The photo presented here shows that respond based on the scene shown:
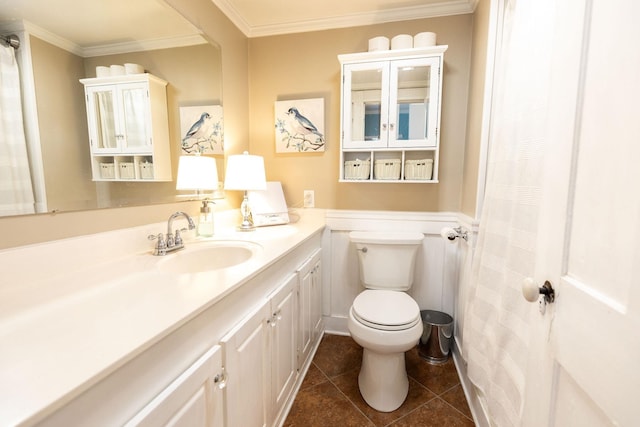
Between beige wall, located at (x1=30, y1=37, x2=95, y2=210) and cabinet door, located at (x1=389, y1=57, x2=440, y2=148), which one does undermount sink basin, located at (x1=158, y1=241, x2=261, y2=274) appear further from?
cabinet door, located at (x1=389, y1=57, x2=440, y2=148)

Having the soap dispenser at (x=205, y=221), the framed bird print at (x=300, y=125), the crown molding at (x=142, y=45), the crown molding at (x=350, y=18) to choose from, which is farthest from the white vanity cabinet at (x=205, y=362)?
the crown molding at (x=350, y=18)

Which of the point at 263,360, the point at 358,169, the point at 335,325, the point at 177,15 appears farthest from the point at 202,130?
the point at 335,325

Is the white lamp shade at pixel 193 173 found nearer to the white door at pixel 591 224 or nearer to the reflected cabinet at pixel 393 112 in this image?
the reflected cabinet at pixel 393 112

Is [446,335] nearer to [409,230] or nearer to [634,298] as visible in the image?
[409,230]

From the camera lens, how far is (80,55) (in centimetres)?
94

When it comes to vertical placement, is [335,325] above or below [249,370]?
below

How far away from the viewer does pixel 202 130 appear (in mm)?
1598

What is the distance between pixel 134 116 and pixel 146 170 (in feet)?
0.75

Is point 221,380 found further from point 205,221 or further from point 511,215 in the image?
point 511,215

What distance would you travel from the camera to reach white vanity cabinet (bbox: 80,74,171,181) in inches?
39.7

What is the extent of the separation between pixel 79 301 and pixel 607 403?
116 centimetres

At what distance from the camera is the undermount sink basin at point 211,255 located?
1.21 metres

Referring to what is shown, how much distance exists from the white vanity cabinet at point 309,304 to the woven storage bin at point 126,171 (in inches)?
34.9

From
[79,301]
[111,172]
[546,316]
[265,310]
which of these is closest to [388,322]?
[265,310]
